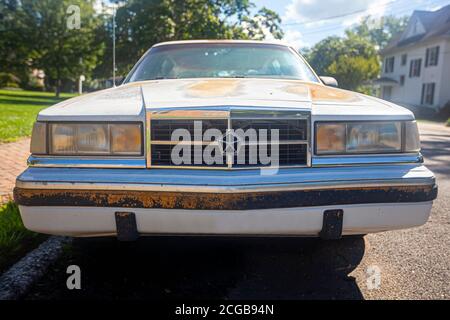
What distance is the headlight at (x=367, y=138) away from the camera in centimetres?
208

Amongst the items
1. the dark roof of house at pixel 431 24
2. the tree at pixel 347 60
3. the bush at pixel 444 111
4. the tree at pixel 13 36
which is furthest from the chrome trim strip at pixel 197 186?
the tree at pixel 347 60

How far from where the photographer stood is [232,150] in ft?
6.50

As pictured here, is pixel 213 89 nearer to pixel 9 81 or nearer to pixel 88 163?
pixel 88 163

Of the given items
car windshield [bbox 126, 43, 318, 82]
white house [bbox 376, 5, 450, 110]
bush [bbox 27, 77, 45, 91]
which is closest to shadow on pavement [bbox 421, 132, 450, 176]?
car windshield [bbox 126, 43, 318, 82]

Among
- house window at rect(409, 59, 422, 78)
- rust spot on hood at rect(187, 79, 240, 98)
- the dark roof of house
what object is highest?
the dark roof of house

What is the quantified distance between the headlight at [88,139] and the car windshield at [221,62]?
1398 millimetres

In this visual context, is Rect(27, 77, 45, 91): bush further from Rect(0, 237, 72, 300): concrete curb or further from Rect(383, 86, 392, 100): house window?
Rect(0, 237, 72, 300): concrete curb

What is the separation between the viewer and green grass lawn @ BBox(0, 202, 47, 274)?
2462 millimetres

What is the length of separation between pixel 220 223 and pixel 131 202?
0.45 m

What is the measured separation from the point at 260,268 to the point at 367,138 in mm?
1033

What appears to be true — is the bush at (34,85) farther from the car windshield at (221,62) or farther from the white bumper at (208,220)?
the white bumper at (208,220)

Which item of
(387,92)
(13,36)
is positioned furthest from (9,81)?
(387,92)

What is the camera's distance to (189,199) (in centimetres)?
189
